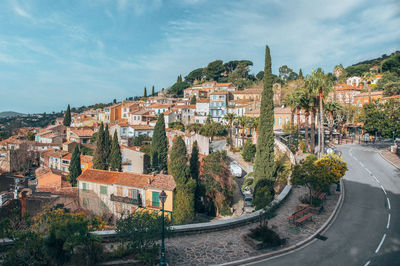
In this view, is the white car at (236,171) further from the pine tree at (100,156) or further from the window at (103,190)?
the pine tree at (100,156)

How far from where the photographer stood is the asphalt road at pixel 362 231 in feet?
33.3

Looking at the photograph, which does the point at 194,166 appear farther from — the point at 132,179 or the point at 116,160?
the point at 116,160

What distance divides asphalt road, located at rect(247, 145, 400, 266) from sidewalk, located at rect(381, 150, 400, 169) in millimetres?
6342

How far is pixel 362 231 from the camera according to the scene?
1292 cm

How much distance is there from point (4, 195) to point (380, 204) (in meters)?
34.8

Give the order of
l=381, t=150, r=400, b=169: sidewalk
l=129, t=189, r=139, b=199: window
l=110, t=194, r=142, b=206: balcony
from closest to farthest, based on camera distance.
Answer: l=110, t=194, r=142, b=206: balcony
l=129, t=189, r=139, b=199: window
l=381, t=150, r=400, b=169: sidewalk

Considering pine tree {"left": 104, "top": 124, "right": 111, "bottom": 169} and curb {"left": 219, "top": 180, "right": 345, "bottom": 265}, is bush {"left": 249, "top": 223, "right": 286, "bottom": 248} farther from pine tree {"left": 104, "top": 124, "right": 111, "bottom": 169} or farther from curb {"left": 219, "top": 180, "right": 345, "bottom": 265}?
pine tree {"left": 104, "top": 124, "right": 111, "bottom": 169}

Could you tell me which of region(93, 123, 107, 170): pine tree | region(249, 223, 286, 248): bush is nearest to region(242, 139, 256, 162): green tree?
region(93, 123, 107, 170): pine tree

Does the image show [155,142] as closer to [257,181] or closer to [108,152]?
[108,152]

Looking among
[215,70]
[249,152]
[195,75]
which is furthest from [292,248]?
[195,75]

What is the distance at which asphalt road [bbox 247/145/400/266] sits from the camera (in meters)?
10.1

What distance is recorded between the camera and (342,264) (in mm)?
9836

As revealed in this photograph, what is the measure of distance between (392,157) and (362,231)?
24.2 metres

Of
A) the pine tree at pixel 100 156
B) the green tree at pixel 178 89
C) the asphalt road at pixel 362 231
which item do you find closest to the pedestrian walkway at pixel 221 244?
the asphalt road at pixel 362 231
